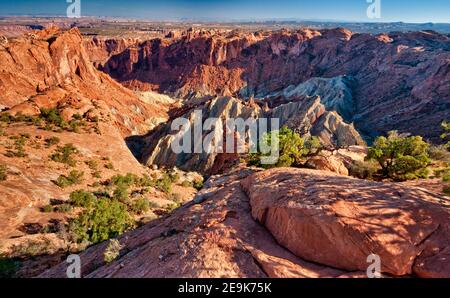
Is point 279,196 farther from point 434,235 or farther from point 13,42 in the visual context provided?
point 13,42

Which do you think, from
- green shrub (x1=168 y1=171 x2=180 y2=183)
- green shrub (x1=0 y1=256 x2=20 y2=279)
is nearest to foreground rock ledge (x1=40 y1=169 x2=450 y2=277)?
green shrub (x1=0 y1=256 x2=20 y2=279)

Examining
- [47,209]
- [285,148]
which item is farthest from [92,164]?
[285,148]

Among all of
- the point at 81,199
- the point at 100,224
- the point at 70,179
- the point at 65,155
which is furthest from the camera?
the point at 65,155

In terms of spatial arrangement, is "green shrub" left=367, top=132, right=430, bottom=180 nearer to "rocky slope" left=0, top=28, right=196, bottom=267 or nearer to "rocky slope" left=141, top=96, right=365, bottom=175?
"rocky slope" left=0, top=28, right=196, bottom=267

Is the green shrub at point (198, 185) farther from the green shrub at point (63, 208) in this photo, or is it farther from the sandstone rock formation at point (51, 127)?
the green shrub at point (63, 208)

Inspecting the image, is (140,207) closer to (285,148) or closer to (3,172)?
(3,172)

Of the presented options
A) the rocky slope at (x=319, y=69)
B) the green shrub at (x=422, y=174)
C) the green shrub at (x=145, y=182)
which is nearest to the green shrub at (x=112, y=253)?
the green shrub at (x=422, y=174)
